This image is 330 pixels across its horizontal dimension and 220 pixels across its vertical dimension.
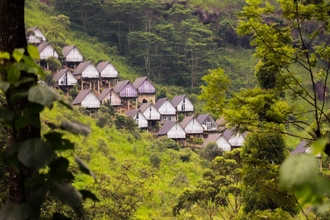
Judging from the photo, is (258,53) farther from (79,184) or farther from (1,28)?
(79,184)

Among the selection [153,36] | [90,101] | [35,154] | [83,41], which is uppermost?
[35,154]

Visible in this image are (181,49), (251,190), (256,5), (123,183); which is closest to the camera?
(256,5)

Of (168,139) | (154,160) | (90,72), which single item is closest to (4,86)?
(154,160)

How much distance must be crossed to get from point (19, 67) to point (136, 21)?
3939 centimetres

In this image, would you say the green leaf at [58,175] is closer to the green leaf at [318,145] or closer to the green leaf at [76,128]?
the green leaf at [76,128]

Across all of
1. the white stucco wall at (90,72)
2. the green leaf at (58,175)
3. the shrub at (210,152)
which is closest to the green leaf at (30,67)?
the green leaf at (58,175)

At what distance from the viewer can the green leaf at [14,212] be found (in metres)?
1.08

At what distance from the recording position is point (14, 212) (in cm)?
109

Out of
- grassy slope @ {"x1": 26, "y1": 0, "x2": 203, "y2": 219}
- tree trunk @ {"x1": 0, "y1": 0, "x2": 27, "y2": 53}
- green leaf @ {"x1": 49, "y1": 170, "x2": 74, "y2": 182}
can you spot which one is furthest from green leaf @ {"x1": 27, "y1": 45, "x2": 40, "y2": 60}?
grassy slope @ {"x1": 26, "y1": 0, "x2": 203, "y2": 219}

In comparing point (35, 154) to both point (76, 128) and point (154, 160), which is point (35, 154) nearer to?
point (76, 128)

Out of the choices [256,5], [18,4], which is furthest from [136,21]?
[18,4]

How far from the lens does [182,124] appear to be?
2892 cm

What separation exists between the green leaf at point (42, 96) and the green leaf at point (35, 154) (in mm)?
100

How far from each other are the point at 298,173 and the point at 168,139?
24688mm
